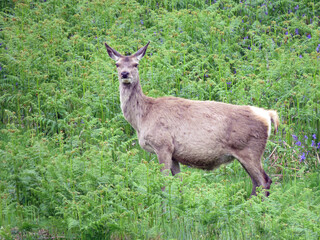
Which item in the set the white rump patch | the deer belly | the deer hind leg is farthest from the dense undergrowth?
the white rump patch

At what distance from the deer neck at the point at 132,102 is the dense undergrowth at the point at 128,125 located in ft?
1.26

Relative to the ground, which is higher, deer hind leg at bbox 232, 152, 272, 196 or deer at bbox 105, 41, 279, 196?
deer at bbox 105, 41, 279, 196

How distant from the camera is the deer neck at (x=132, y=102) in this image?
8844 millimetres

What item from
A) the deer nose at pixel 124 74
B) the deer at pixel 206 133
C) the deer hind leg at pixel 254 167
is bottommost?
the deer hind leg at pixel 254 167

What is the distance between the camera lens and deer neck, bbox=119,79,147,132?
8.84 meters

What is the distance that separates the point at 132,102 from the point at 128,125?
1.40 m

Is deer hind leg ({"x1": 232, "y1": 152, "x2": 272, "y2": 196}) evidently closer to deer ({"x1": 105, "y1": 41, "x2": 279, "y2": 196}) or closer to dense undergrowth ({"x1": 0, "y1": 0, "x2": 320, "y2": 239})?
deer ({"x1": 105, "y1": 41, "x2": 279, "y2": 196})

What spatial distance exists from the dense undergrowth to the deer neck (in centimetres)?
38

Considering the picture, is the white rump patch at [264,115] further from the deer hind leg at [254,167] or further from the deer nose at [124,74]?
the deer nose at [124,74]

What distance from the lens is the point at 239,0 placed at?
1442 centimetres

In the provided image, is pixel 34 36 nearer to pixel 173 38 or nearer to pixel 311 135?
pixel 173 38

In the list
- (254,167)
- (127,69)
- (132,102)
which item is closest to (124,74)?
(127,69)

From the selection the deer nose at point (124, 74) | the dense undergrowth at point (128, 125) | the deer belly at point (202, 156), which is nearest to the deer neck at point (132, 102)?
the deer nose at point (124, 74)

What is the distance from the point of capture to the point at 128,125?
1023cm
